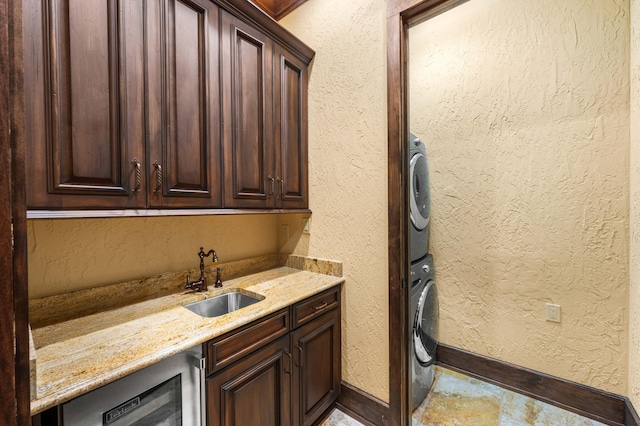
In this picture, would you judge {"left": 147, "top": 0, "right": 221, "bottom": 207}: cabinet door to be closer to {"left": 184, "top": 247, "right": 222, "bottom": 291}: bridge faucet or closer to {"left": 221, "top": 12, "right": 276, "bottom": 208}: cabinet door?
{"left": 221, "top": 12, "right": 276, "bottom": 208}: cabinet door

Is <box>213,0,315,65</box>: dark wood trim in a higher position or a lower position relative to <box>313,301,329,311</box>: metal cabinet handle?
higher

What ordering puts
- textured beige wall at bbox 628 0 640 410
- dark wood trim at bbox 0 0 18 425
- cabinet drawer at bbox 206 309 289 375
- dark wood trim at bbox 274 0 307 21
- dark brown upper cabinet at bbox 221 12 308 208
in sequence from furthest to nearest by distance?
dark wood trim at bbox 274 0 307 21
dark brown upper cabinet at bbox 221 12 308 208
textured beige wall at bbox 628 0 640 410
cabinet drawer at bbox 206 309 289 375
dark wood trim at bbox 0 0 18 425

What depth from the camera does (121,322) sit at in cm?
119

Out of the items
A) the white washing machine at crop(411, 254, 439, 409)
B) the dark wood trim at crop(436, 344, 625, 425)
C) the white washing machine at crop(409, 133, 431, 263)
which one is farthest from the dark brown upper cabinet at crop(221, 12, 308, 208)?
the dark wood trim at crop(436, 344, 625, 425)

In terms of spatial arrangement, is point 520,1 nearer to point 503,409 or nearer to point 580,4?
point 580,4

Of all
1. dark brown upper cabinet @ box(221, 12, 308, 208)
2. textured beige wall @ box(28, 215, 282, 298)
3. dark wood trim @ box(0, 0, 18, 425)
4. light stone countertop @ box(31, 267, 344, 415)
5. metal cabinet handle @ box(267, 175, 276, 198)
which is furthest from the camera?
metal cabinet handle @ box(267, 175, 276, 198)

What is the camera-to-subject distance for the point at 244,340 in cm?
123

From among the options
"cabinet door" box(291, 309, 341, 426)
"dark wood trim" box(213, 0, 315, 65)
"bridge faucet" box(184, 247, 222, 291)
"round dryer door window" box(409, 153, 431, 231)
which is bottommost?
Result: "cabinet door" box(291, 309, 341, 426)

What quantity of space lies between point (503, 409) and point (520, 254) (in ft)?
3.55

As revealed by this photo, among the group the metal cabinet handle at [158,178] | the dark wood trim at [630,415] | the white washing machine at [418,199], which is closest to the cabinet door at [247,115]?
the metal cabinet handle at [158,178]

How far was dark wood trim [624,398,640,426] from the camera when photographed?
1.48m

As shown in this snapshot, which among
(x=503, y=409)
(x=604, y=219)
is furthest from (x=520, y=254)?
(x=503, y=409)

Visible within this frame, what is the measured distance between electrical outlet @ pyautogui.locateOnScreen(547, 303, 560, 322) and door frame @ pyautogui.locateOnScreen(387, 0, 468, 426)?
113 cm

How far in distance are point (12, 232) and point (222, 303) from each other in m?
1.35
